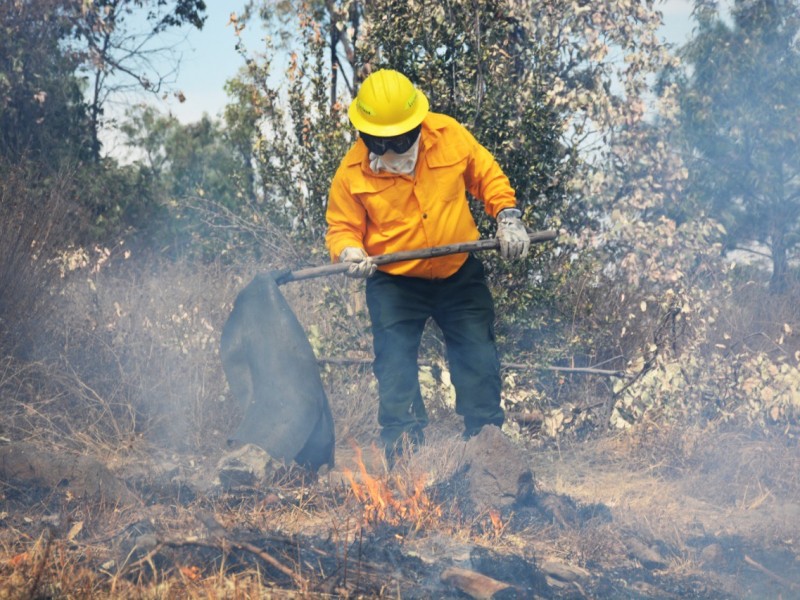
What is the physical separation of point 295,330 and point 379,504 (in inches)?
46.7

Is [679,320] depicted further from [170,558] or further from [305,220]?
[170,558]

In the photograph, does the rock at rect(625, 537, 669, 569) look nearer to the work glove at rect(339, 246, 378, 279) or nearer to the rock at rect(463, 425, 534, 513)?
the rock at rect(463, 425, 534, 513)

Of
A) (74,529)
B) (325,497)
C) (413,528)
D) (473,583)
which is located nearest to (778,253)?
(325,497)

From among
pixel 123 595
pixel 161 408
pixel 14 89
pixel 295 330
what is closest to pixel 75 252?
pixel 161 408

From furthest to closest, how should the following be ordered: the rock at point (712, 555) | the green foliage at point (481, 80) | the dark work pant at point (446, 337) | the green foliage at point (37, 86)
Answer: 1. the green foliage at point (37, 86)
2. the green foliage at point (481, 80)
3. the dark work pant at point (446, 337)
4. the rock at point (712, 555)

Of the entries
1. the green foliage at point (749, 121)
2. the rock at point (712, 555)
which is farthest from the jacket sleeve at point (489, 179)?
the green foliage at point (749, 121)

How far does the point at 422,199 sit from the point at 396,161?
0.24 metres

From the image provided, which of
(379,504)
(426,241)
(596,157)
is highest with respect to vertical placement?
(596,157)

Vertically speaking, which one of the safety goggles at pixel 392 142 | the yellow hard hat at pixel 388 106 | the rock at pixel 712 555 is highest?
the yellow hard hat at pixel 388 106

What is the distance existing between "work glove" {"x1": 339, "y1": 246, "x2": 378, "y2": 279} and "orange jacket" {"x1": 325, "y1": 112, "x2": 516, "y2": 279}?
75 mm

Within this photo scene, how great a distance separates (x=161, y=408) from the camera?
596cm

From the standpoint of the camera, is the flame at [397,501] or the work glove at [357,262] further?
the work glove at [357,262]

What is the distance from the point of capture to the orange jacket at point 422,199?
4723 mm

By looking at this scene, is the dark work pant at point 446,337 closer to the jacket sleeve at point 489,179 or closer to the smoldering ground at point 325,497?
the smoldering ground at point 325,497
